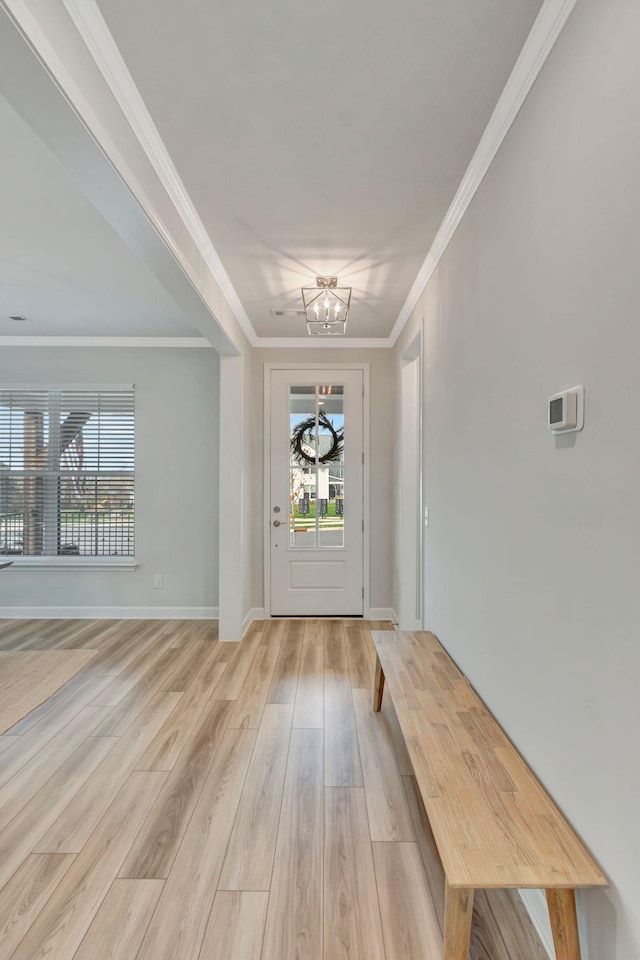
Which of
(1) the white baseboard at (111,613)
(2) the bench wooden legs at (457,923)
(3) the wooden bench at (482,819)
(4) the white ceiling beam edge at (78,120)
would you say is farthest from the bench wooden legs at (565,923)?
(1) the white baseboard at (111,613)

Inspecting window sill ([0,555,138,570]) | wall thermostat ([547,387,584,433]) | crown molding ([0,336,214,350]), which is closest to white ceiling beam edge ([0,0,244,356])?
wall thermostat ([547,387,584,433])

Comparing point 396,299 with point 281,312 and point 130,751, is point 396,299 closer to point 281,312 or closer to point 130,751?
point 281,312

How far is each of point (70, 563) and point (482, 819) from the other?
14.2 ft

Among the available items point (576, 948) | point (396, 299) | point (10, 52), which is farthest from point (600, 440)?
point (396, 299)

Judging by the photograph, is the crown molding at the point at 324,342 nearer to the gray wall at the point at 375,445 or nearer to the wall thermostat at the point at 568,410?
the gray wall at the point at 375,445

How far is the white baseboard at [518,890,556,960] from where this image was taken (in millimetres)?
1410

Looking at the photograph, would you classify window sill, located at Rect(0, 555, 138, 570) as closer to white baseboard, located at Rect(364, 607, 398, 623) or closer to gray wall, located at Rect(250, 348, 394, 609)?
gray wall, located at Rect(250, 348, 394, 609)

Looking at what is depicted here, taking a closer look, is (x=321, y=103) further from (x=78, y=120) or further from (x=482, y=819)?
(x=482, y=819)

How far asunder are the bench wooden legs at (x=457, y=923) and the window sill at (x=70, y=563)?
13.4 ft

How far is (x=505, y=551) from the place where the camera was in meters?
1.79

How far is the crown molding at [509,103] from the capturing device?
138 centimetres

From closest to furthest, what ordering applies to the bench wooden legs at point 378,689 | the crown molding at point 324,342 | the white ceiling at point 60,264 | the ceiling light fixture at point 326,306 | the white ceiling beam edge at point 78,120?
the white ceiling beam edge at point 78,120, the white ceiling at point 60,264, the bench wooden legs at point 378,689, the ceiling light fixture at point 326,306, the crown molding at point 324,342

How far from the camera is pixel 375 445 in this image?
4742 millimetres

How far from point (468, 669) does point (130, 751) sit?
1.59 meters
